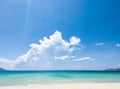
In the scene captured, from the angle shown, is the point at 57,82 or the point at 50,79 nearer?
the point at 57,82

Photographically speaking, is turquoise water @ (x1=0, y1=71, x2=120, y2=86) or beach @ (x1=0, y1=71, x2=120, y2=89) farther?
turquoise water @ (x1=0, y1=71, x2=120, y2=86)

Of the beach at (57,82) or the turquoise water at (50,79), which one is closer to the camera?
the beach at (57,82)

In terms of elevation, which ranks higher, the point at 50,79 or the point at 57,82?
the point at 50,79
